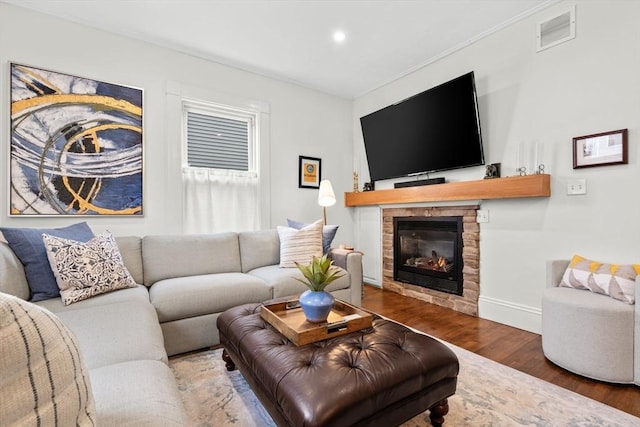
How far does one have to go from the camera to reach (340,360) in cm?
118

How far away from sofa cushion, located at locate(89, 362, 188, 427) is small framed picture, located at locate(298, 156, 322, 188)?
2930 millimetres

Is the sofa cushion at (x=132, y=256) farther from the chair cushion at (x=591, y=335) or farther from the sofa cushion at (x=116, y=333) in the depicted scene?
the chair cushion at (x=591, y=335)

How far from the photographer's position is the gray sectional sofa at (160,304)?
0.93 m

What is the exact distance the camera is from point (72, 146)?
8.27 ft

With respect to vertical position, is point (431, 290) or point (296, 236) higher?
point (296, 236)

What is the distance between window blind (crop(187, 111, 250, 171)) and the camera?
321 cm

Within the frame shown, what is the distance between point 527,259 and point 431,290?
3.30ft

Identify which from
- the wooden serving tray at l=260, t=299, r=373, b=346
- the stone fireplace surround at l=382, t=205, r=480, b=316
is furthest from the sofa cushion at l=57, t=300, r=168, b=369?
the stone fireplace surround at l=382, t=205, r=480, b=316

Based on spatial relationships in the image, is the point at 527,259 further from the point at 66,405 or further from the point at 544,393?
the point at 66,405

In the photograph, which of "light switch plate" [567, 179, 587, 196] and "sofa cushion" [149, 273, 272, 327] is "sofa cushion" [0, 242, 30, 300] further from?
"light switch plate" [567, 179, 587, 196]

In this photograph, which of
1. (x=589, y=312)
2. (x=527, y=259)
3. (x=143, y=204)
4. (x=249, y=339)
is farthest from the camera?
→ (x=143, y=204)

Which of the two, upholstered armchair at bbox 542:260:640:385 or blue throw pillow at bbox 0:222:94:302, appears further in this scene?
blue throw pillow at bbox 0:222:94:302

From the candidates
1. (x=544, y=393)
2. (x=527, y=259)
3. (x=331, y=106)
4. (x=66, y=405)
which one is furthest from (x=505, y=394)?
(x=331, y=106)

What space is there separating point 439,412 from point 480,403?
1.17ft
